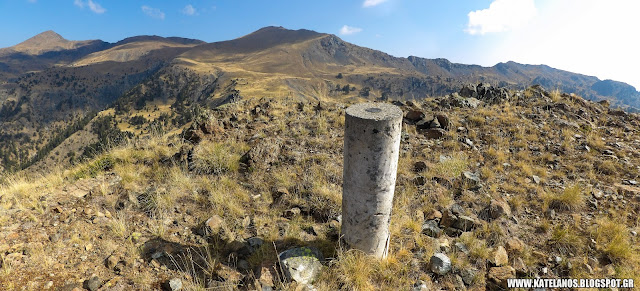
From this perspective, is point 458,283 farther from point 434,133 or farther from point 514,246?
point 434,133

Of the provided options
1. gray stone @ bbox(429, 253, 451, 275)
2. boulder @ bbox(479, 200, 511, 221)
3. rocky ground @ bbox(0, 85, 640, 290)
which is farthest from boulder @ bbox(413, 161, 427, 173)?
gray stone @ bbox(429, 253, 451, 275)

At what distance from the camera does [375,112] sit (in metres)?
3.47

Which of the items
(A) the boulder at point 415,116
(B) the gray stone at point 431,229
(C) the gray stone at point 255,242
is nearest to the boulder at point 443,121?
(A) the boulder at point 415,116

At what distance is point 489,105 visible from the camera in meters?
11.7

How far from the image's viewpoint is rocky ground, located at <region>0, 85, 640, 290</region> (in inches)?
146

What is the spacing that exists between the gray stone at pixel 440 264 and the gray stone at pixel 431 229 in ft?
2.34

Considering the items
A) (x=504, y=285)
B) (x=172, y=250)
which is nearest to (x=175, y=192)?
(x=172, y=250)

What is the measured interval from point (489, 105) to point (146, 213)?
12593 millimetres

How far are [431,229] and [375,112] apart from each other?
98.1 inches

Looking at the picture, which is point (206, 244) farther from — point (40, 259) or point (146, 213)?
point (40, 259)

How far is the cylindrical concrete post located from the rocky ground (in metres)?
0.29

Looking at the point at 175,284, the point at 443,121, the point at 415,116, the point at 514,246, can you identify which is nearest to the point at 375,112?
the point at 514,246

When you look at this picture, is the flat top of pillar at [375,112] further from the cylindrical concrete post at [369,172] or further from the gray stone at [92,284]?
the gray stone at [92,284]

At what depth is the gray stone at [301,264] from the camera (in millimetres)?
3510
